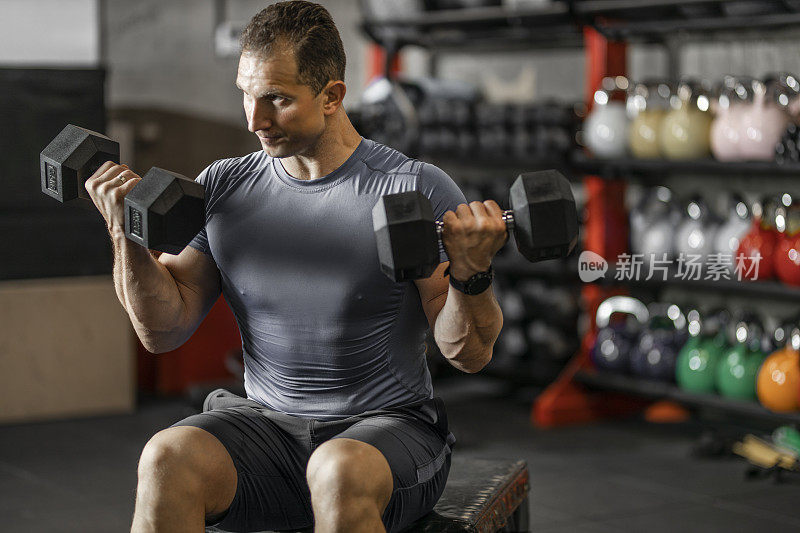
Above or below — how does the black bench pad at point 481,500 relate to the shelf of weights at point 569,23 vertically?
below

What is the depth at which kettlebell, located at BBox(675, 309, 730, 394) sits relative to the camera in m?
3.76

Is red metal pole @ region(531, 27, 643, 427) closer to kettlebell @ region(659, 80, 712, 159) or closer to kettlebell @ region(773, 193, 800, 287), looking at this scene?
kettlebell @ region(659, 80, 712, 159)

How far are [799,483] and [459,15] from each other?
2126mm

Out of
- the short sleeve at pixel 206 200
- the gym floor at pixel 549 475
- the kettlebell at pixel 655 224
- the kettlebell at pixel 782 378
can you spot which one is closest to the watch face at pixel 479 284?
the short sleeve at pixel 206 200

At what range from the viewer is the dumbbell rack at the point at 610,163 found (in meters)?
3.71

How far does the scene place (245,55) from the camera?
1.74 meters

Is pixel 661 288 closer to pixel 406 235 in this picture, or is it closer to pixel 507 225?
pixel 507 225

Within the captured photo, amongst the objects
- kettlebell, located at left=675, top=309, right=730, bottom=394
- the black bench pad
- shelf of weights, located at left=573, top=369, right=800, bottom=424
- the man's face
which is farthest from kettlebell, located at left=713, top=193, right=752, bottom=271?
the man's face

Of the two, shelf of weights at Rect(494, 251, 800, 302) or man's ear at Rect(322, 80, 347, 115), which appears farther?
shelf of weights at Rect(494, 251, 800, 302)

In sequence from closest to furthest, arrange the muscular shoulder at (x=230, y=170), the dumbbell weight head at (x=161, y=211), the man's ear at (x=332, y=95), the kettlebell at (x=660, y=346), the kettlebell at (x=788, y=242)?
the dumbbell weight head at (x=161, y=211), the man's ear at (x=332, y=95), the muscular shoulder at (x=230, y=170), the kettlebell at (x=788, y=242), the kettlebell at (x=660, y=346)

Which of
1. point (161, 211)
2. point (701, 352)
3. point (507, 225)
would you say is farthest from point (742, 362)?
point (161, 211)

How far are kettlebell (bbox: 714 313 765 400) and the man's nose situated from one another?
2348 mm

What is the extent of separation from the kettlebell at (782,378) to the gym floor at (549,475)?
224 mm

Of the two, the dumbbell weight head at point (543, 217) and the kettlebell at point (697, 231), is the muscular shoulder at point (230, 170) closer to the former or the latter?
the dumbbell weight head at point (543, 217)
